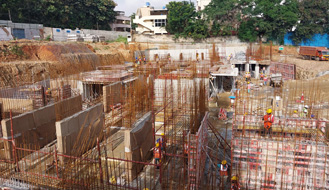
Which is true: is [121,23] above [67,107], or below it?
above

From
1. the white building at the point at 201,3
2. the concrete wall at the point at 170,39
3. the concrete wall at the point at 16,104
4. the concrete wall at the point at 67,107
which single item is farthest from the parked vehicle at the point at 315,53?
the white building at the point at 201,3

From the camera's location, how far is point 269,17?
2780cm

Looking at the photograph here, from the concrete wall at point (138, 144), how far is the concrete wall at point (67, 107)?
2.86m

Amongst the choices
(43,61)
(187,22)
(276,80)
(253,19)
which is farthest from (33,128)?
(253,19)

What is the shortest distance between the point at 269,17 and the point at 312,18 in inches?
182

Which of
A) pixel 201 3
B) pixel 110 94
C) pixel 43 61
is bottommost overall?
pixel 110 94

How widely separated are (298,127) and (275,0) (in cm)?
2534

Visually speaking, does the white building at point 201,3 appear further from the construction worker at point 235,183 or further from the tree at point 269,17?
the construction worker at point 235,183

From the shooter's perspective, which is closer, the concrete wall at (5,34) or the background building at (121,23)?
the concrete wall at (5,34)

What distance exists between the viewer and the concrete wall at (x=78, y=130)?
22.3ft

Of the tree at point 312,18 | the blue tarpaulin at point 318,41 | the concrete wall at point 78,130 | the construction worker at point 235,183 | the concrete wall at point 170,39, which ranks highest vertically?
the tree at point 312,18

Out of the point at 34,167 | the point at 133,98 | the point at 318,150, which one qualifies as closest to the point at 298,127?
the point at 318,150

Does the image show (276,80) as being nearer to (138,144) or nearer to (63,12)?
(138,144)

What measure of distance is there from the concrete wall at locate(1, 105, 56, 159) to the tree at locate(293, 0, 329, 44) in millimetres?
28745
